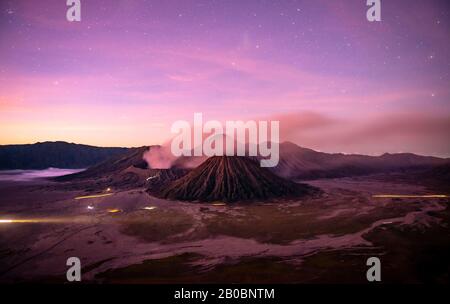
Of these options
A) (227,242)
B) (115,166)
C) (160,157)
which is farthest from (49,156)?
(227,242)

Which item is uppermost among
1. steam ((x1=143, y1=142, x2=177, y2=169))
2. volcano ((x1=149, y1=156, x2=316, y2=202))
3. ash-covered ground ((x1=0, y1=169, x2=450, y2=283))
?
steam ((x1=143, y1=142, x2=177, y2=169))

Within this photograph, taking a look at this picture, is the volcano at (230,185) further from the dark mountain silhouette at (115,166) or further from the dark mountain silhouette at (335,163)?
the dark mountain silhouette at (335,163)

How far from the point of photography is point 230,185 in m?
55.3

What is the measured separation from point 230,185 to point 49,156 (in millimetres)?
164623

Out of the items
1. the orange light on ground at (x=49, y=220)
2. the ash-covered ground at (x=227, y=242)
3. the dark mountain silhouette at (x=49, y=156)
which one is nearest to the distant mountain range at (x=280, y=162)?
the dark mountain silhouette at (x=49, y=156)

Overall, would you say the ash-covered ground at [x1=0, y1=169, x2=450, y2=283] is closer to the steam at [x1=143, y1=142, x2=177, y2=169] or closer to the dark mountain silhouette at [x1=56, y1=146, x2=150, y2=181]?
the steam at [x1=143, y1=142, x2=177, y2=169]

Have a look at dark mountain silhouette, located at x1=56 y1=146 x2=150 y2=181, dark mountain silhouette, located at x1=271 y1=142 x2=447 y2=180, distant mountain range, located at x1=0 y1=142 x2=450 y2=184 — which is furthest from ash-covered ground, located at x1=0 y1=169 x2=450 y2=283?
dark mountain silhouette, located at x1=271 y1=142 x2=447 y2=180

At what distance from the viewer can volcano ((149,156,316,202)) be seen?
52.5m

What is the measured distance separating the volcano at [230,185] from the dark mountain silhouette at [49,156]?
144 m

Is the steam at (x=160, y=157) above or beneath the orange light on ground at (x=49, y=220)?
above

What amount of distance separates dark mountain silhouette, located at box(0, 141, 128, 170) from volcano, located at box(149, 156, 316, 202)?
14366cm

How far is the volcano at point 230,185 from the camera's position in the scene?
52469 mm

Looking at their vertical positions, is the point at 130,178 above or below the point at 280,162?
below

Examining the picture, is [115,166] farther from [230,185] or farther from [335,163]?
[335,163]
